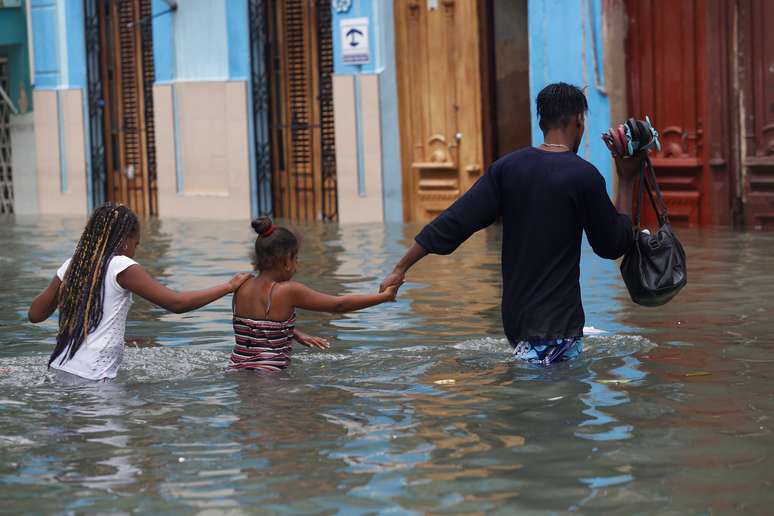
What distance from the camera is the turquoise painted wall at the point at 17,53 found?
2562cm

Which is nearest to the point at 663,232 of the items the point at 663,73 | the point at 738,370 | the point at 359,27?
the point at 738,370

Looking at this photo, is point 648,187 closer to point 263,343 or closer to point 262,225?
point 262,225

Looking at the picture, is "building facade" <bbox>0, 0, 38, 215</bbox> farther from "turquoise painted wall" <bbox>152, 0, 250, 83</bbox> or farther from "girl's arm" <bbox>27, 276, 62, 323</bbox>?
"girl's arm" <bbox>27, 276, 62, 323</bbox>

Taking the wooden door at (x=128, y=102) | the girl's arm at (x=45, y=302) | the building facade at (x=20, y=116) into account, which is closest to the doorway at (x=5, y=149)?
the building facade at (x=20, y=116)

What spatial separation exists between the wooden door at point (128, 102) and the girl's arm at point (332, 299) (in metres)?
17.0

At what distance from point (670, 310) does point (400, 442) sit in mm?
4683

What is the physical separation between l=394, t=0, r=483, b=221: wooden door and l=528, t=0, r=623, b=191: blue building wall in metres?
1.00

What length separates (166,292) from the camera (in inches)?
289

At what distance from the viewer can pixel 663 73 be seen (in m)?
17.2

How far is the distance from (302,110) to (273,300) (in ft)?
47.5

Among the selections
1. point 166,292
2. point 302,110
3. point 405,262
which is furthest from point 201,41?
point 405,262

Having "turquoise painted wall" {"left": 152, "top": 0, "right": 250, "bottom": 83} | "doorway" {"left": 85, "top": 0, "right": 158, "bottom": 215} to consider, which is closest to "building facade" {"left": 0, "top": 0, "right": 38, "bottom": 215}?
"doorway" {"left": 85, "top": 0, "right": 158, "bottom": 215}

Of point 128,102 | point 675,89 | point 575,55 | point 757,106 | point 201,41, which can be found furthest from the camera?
point 128,102

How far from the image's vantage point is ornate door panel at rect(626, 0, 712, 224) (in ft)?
55.2
